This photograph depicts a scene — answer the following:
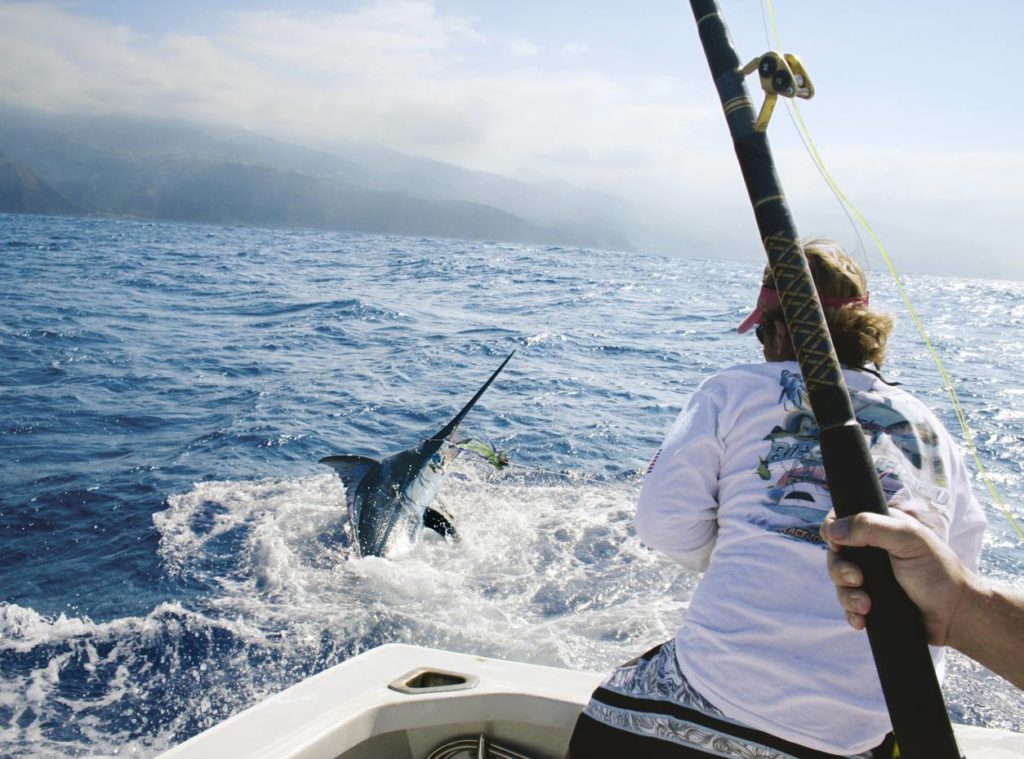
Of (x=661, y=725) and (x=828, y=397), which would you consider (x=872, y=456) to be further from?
(x=661, y=725)

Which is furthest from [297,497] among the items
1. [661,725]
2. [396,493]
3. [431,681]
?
[661,725]

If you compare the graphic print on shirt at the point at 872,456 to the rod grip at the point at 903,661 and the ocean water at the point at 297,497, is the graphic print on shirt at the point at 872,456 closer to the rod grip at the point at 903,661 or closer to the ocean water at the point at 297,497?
the rod grip at the point at 903,661

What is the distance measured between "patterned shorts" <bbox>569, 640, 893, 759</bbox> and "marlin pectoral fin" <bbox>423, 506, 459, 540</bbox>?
374 centimetres

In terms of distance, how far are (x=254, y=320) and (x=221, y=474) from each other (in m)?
8.99

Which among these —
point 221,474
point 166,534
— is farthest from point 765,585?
point 221,474

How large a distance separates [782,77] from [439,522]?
4.67m

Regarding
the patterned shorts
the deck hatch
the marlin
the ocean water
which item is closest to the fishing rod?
the patterned shorts

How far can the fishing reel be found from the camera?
51.1 inches

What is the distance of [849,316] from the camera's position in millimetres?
Answer: 1741

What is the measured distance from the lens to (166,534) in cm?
577

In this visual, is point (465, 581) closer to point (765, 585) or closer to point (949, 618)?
point (765, 585)

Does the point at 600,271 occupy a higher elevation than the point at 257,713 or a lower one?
higher

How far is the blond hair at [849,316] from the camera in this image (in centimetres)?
173

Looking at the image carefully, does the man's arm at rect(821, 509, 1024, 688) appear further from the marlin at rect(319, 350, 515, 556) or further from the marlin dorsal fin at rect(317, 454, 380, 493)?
the marlin dorsal fin at rect(317, 454, 380, 493)
